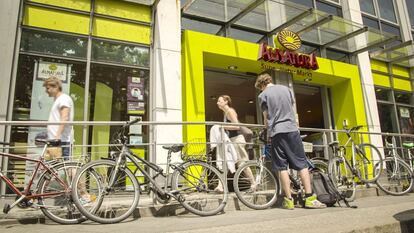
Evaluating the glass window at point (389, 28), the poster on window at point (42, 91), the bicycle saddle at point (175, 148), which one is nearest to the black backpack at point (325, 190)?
the bicycle saddle at point (175, 148)

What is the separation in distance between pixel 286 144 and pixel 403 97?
373 inches

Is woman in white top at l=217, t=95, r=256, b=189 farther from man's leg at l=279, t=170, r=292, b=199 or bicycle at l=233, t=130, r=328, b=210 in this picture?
man's leg at l=279, t=170, r=292, b=199

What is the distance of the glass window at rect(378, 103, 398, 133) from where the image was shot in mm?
10830

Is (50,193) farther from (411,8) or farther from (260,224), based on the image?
(411,8)

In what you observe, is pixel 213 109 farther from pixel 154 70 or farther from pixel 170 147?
pixel 170 147

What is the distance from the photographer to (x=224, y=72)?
29.8 ft

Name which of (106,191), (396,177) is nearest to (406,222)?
(106,191)

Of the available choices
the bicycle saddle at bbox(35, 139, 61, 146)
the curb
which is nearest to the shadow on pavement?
the curb

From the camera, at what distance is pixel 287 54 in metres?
8.84

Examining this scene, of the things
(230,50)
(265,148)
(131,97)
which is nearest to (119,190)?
(265,148)

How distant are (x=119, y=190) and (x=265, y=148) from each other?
2359 mm

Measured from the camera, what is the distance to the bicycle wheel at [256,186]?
4.64 metres

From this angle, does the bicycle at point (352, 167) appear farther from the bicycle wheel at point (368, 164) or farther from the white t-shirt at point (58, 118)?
the white t-shirt at point (58, 118)

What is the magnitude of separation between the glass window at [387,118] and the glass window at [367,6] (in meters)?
3.46
